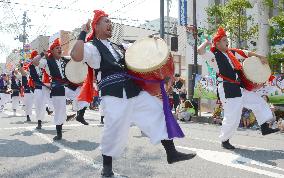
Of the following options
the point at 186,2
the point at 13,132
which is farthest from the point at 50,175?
the point at 186,2

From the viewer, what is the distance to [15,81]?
675 inches

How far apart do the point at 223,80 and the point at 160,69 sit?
2.54 metres

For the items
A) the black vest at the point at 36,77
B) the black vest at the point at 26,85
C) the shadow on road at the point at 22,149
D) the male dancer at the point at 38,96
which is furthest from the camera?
the black vest at the point at 26,85

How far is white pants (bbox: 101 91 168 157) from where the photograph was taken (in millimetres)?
4496

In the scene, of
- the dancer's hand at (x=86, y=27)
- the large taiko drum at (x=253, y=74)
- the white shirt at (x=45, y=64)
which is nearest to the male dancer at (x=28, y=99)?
the white shirt at (x=45, y=64)

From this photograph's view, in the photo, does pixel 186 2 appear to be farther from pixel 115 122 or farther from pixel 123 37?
pixel 123 37

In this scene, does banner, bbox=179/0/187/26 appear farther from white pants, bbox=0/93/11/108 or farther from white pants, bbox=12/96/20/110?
white pants, bbox=0/93/11/108

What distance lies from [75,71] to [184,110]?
247 inches

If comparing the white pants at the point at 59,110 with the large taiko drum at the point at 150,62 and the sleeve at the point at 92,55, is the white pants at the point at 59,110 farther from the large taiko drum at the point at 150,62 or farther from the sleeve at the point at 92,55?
the large taiko drum at the point at 150,62

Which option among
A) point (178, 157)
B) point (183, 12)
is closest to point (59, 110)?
point (178, 157)

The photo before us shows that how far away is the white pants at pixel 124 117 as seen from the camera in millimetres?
4496

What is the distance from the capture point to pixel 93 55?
4.62m

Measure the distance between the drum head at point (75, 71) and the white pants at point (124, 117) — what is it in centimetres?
366

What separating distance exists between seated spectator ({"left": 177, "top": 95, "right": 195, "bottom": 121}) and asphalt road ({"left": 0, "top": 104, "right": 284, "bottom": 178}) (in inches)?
222
